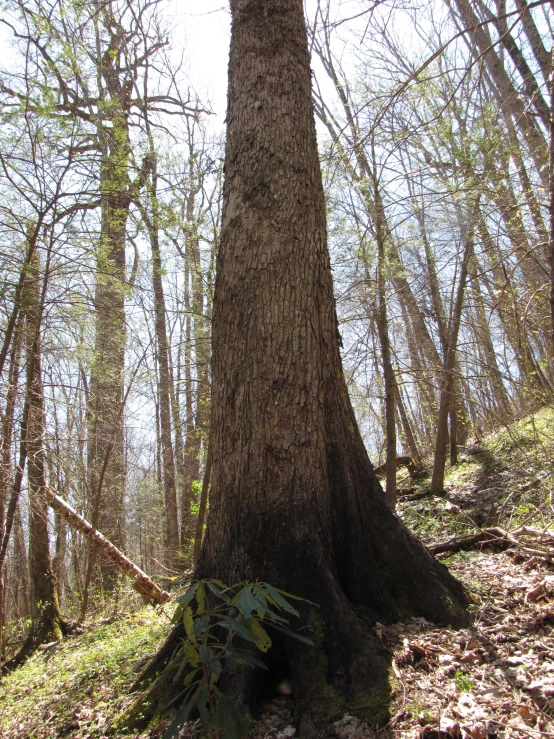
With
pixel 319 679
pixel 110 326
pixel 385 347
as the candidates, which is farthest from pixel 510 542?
pixel 110 326

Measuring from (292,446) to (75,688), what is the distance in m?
2.30

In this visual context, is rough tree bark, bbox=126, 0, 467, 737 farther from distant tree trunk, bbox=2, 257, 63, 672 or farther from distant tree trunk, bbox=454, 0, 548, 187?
distant tree trunk, bbox=2, 257, 63, 672

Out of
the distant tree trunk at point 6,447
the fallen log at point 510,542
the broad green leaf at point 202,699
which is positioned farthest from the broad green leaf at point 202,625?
the distant tree trunk at point 6,447

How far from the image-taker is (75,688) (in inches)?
116

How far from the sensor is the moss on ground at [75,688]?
93.9 inches

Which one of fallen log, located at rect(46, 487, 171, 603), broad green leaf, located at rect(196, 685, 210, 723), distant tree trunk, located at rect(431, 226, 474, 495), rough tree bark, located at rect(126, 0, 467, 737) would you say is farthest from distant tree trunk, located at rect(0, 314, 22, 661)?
distant tree trunk, located at rect(431, 226, 474, 495)

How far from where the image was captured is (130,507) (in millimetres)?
10164

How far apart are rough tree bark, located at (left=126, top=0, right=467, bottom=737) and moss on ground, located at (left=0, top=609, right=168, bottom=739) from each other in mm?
485

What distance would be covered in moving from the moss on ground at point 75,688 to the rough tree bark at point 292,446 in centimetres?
49

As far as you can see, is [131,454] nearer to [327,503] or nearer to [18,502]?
[18,502]

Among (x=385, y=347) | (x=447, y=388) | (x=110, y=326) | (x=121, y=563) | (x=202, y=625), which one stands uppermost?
(x=110, y=326)

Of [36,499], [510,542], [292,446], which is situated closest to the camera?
[292,446]

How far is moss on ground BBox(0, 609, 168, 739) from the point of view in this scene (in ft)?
7.82

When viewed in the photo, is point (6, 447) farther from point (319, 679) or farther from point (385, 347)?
point (385, 347)
